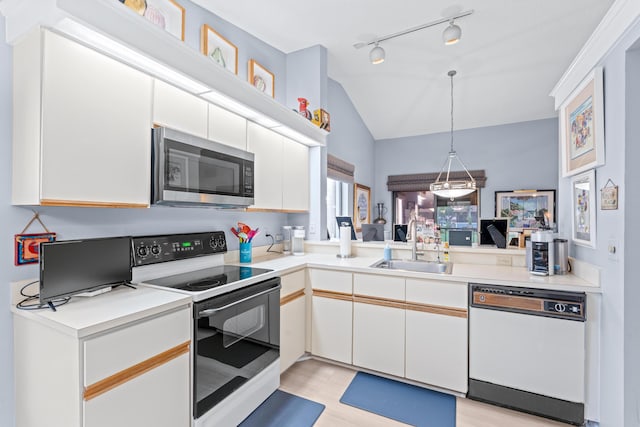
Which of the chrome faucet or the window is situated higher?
the window

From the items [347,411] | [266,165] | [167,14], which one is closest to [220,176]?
[266,165]

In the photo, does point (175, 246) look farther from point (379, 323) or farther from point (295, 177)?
point (379, 323)

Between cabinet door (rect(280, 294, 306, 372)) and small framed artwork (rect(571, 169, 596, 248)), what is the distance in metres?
1.95

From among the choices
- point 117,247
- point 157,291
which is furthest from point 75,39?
point 157,291

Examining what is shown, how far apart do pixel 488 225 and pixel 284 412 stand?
2130 millimetres

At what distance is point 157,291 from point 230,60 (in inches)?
76.5

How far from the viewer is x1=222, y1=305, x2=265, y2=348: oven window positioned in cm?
168

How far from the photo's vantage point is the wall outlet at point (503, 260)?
2.32 m

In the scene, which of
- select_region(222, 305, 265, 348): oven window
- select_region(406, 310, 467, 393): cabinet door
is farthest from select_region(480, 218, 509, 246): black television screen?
select_region(222, 305, 265, 348): oven window

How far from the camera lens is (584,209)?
6.29 ft

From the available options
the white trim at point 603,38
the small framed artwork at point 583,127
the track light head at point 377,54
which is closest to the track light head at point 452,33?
the track light head at point 377,54

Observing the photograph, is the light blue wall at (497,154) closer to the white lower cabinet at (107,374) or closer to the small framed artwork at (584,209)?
the small framed artwork at (584,209)

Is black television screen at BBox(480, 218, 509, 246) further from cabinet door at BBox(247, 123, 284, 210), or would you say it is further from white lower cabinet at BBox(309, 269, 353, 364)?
cabinet door at BBox(247, 123, 284, 210)

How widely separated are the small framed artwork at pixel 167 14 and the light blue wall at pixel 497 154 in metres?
4.57
